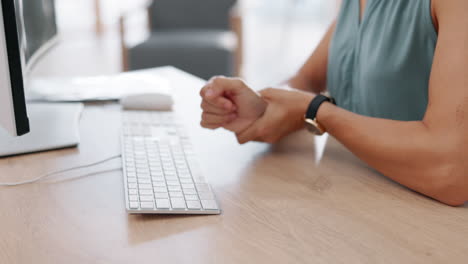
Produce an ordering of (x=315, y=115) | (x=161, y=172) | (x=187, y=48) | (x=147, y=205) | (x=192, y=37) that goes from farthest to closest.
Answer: (x=192, y=37) → (x=187, y=48) → (x=315, y=115) → (x=161, y=172) → (x=147, y=205)

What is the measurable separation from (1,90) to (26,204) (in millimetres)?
182

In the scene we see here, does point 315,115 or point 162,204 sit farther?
point 315,115

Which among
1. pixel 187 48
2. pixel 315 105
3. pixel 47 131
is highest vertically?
pixel 315 105

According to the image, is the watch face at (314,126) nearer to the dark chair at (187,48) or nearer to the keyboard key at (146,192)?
the keyboard key at (146,192)

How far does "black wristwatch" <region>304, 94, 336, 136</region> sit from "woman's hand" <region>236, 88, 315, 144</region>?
0.09ft

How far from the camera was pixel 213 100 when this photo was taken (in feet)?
3.10

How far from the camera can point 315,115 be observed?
3.01ft

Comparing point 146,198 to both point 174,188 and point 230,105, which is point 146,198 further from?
point 230,105

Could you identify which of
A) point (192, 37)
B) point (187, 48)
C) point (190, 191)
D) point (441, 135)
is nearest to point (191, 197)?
point (190, 191)

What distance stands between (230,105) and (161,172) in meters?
0.22

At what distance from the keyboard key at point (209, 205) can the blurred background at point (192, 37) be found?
0.64m

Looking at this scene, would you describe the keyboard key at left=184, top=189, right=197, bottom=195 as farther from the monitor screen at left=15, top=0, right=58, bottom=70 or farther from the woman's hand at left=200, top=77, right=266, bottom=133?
the monitor screen at left=15, top=0, right=58, bottom=70

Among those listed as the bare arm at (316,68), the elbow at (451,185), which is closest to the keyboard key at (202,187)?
the elbow at (451,185)

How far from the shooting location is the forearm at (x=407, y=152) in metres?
0.74
